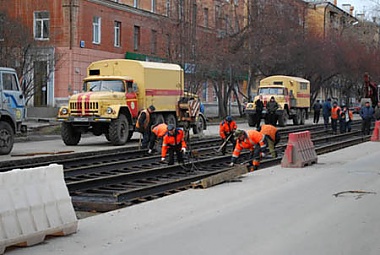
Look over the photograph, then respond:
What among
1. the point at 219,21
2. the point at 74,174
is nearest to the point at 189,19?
the point at 219,21

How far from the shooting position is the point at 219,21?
51.7 metres

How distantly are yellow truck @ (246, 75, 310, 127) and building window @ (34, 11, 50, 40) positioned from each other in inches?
546

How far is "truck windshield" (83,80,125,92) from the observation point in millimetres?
25109

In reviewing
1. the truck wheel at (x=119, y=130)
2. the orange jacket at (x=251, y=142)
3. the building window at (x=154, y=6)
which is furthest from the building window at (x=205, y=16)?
the orange jacket at (x=251, y=142)

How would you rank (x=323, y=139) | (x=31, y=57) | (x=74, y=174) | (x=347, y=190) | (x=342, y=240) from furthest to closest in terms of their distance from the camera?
(x=31, y=57) < (x=323, y=139) < (x=74, y=174) < (x=347, y=190) < (x=342, y=240)

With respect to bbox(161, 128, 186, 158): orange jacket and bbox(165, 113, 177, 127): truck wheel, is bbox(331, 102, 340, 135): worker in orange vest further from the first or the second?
bbox(161, 128, 186, 158): orange jacket

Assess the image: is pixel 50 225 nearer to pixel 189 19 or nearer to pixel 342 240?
pixel 342 240

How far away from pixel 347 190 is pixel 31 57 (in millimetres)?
24904

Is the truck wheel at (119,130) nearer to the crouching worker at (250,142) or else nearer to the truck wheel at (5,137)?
the truck wheel at (5,137)

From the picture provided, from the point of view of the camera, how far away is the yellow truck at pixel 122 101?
79.7ft

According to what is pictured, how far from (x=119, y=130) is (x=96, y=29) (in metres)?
21.4

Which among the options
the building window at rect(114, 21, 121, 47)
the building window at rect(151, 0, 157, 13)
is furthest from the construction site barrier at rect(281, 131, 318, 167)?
the building window at rect(151, 0, 157, 13)

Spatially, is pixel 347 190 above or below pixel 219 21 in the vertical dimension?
below

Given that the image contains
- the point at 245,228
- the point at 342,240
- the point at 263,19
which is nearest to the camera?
the point at 342,240
